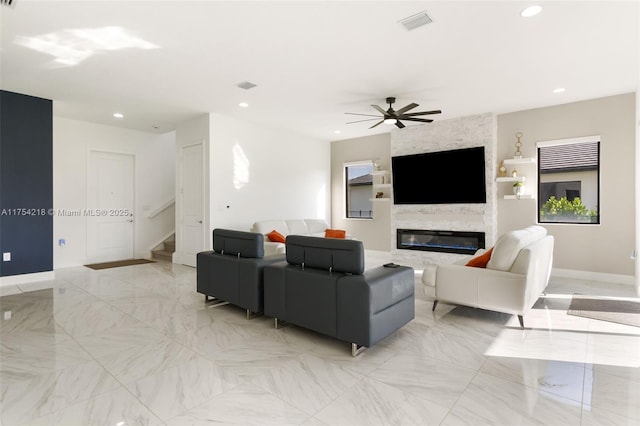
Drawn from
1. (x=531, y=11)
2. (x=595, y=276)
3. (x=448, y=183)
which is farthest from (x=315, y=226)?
(x=531, y=11)

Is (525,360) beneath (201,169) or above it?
beneath

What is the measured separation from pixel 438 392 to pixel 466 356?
0.68 meters

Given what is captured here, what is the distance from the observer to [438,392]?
2199mm

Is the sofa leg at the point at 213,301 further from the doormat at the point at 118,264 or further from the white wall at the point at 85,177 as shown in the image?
the white wall at the point at 85,177

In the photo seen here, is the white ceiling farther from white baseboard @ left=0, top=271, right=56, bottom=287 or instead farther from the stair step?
the stair step

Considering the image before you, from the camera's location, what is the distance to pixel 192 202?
6.60 m

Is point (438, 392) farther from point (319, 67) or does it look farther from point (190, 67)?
point (190, 67)

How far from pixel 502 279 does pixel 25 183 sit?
6734 millimetres

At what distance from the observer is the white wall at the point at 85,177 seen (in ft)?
21.7

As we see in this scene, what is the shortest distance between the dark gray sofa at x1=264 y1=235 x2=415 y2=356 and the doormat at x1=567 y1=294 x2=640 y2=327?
87.9 inches

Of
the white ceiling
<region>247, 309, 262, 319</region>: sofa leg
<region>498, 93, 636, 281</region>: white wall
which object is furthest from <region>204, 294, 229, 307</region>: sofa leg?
<region>498, 93, 636, 281</region>: white wall

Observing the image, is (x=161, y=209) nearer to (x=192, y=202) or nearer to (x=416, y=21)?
(x=192, y=202)

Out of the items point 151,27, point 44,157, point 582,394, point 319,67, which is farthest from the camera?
point 44,157

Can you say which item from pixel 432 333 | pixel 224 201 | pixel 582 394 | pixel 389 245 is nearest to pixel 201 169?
pixel 224 201
